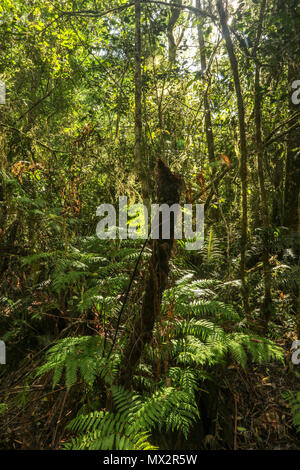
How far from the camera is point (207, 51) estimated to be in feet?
16.1

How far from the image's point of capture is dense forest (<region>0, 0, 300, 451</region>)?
2107 mm

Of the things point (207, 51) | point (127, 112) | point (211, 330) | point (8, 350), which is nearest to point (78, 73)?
point (127, 112)

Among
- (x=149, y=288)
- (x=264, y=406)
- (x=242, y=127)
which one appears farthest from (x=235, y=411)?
(x=242, y=127)

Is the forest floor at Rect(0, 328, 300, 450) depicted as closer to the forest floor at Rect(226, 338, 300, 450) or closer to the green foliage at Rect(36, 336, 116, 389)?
the forest floor at Rect(226, 338, 300, 450)

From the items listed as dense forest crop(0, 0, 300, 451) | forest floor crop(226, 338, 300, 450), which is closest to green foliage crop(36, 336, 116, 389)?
dense forest crop(0, 0, 300, 451)

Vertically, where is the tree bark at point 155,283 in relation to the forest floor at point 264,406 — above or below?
above

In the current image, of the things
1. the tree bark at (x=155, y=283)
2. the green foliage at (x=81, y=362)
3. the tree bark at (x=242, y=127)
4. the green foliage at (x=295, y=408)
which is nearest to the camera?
the tree bark at (x=155, y=283)

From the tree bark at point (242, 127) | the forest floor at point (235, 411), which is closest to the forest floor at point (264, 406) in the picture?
the forest floor at point (235, 411)

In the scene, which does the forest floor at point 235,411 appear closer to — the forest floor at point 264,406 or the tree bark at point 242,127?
the forest floor at point 264,406

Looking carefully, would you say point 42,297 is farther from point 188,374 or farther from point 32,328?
point 188,374

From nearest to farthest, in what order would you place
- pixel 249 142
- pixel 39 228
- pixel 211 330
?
1. pixel 211 330
2. pixel 39 228
3. pixel 249 142

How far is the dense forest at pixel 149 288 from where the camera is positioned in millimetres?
2107

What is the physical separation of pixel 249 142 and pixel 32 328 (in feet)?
14.7

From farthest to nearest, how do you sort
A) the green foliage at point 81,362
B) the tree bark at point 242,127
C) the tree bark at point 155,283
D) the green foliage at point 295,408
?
the tree bark at point 242,127, the green foliage at point 295,408, the green foliage at point 81,362, the tree bark at point 155,283
